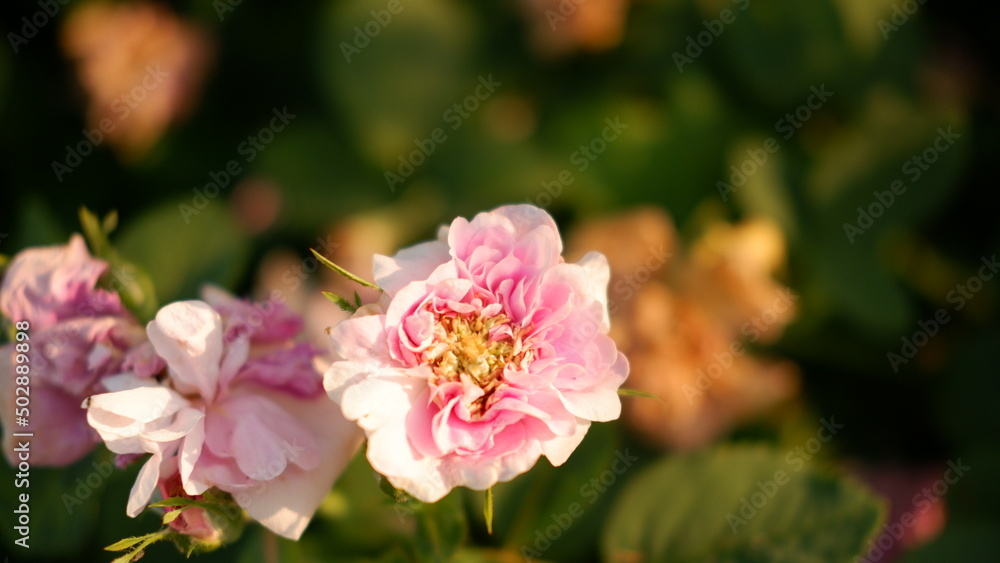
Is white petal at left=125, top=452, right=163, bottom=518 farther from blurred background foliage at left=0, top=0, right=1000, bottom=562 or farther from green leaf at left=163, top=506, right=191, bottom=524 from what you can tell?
blurred background foliage at left=0, top=0, right=1000, bottom=562

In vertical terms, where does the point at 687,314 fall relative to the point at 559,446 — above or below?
below

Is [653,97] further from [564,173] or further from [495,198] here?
[495,198]

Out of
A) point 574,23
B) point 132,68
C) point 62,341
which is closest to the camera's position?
point 62,341

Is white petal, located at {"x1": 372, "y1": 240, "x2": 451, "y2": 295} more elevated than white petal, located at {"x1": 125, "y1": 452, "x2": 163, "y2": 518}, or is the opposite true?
white petal, located at {"x1": 372, "y1": 240, "x2": 451, "y2": 295}

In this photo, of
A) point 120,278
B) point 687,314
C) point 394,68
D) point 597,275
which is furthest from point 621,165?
point 120,278

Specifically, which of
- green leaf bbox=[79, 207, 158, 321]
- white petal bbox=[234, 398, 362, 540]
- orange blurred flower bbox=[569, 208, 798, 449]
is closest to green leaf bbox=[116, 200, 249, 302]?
green leaf bbox=[79, 207, 158, 321]

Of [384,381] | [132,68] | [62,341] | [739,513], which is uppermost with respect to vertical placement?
[384,381]

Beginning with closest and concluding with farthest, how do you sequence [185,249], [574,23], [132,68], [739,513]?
1. [739,513]
2. [185,249]
3. [574,23]
4. [132,68]

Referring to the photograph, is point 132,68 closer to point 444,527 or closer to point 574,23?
point 574,23
